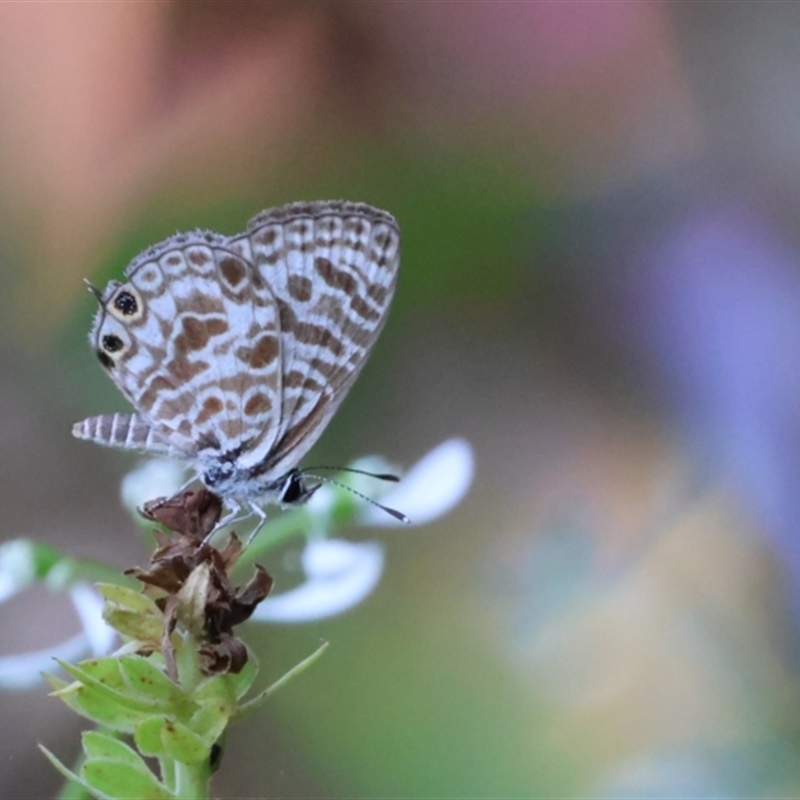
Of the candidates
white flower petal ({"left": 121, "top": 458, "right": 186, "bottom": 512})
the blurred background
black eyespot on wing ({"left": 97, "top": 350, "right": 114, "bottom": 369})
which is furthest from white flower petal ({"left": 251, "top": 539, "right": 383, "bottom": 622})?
black eyespot on wing ({"left": 97, "top": 350, "right": 114, "bottom": 369})

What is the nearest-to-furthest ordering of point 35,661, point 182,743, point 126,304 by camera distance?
point 182,743 < point 126,304 < point 35,661

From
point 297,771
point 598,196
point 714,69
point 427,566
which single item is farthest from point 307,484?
point 714,69

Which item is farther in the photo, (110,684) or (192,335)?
(192,335)

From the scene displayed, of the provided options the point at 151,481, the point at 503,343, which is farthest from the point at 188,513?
the point at 503,343

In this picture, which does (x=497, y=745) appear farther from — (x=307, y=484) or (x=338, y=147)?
(x=338, y=147)

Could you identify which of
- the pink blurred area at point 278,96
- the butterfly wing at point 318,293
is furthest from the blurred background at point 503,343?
the butterfly wing at point 318,293

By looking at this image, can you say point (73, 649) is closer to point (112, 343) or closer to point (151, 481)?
point (151, 481)

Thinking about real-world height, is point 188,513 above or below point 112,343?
below
